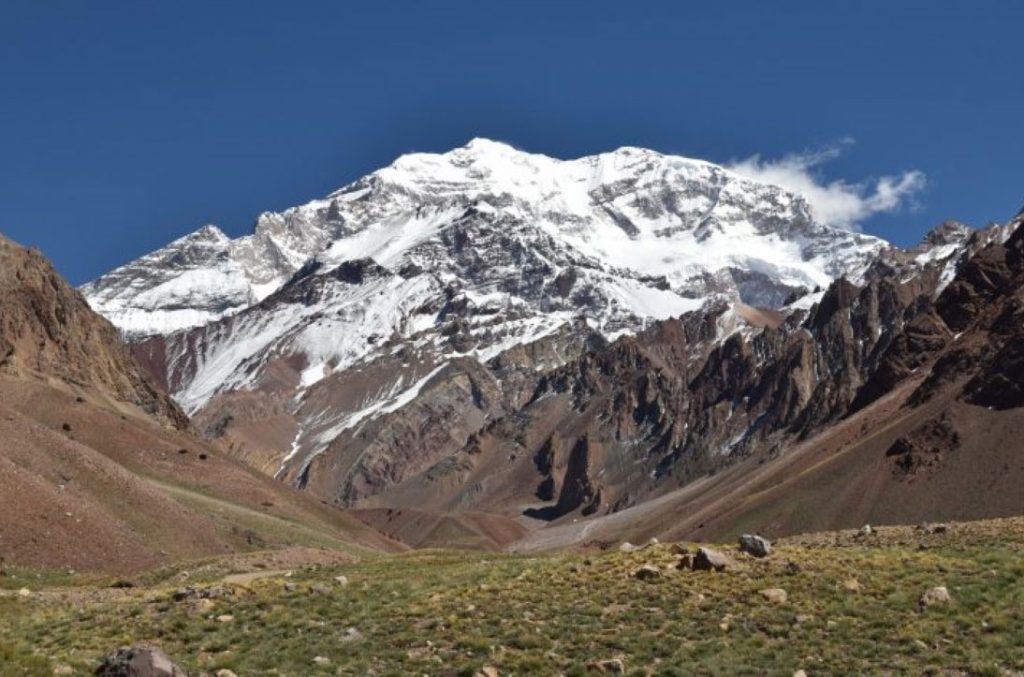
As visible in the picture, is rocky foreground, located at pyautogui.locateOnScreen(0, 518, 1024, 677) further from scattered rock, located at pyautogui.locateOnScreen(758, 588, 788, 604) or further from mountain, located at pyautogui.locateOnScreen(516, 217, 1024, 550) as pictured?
mountain, located at pyautogui.locateOnScreen(516, 217, 1024, 550)

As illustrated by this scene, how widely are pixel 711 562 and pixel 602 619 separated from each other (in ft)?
16.1

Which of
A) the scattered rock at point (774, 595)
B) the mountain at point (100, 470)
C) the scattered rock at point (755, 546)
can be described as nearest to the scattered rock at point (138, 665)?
the scattered rock at point (774, 595)

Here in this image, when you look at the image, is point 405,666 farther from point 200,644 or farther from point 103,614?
point 103,614

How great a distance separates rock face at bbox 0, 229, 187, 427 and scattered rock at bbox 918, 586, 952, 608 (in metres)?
121

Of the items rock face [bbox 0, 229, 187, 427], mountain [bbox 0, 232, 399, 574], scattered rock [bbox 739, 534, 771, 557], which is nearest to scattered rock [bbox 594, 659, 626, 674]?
scattered rock [bbox 739, 534, 771, 557]

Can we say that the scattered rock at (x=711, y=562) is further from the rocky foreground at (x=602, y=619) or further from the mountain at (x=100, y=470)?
the mountain at (x=100, y=470)

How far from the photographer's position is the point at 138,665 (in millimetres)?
26688

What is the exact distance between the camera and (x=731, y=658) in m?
29.8

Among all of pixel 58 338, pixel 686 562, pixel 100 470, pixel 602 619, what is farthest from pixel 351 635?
pixel 58 338

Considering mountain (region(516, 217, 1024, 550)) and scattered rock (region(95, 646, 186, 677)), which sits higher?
mountain (region(516, 217, 1024, 550))

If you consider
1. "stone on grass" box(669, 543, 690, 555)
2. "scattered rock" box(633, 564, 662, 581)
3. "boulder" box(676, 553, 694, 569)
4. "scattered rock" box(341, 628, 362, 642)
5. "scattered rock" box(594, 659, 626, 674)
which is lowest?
"scattered rock" box(594, 659, 626, 674)

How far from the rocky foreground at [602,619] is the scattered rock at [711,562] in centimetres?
5

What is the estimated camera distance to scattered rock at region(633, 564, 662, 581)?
119ft

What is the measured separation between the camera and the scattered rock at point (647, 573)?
36.2 metres
